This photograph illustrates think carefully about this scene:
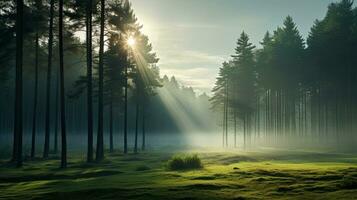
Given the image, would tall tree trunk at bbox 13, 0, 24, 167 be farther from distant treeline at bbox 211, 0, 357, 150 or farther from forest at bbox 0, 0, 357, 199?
distant treeline at bbox 211, 0, 357, 150

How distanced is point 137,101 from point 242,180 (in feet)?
143

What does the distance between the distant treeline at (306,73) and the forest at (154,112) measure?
0.66ft

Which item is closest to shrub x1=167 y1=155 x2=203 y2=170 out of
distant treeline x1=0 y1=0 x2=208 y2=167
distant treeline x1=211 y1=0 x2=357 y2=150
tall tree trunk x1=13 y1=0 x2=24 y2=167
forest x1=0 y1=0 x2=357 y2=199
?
forest x1=0 y1=0 x2=357 y2=199

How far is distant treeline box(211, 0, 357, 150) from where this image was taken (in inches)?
2810

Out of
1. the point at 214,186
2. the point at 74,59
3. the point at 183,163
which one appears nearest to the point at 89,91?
the point at 183,163

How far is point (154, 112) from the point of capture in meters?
132

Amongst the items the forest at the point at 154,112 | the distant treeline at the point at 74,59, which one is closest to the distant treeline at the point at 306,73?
the forest at the point at 154,112

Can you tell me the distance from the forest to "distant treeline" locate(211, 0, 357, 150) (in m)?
0.20

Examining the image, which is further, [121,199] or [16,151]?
[16,151]

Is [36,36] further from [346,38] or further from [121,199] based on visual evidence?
[346,38]

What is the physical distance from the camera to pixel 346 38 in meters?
70.6

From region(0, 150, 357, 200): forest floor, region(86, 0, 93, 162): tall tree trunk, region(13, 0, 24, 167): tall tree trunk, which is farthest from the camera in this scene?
region(86, 0, 93, 162): tall tree trunk

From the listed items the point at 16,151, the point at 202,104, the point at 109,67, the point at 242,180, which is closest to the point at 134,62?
the point at 109,67

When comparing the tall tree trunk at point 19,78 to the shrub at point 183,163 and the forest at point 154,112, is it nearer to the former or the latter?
the forest at point 154,112
